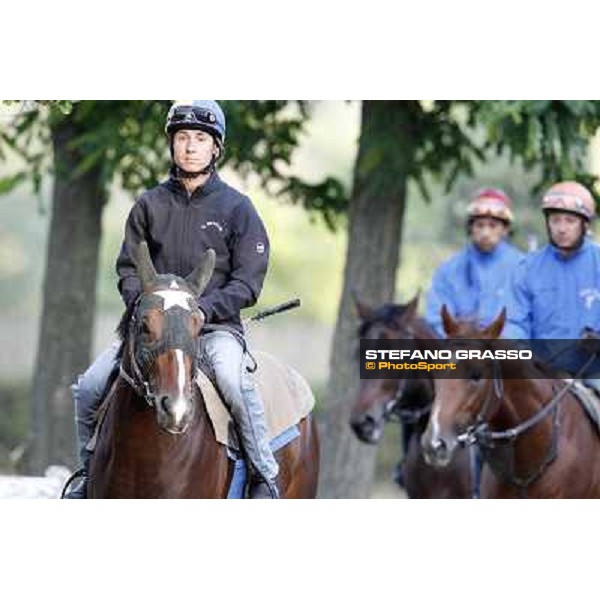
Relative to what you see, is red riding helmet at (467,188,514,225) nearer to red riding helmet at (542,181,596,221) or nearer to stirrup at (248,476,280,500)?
red riding helmet at (542,181,596,221)

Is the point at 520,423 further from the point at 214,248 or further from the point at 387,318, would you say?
the point at 214,248

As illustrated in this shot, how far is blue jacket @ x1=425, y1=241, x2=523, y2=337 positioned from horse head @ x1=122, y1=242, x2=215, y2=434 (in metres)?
4.24

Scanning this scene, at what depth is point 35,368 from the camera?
14.2m

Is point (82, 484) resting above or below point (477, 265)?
below

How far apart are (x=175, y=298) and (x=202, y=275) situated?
0.27m

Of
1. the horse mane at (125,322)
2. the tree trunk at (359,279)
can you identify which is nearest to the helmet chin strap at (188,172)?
the horse mane at (125,322)

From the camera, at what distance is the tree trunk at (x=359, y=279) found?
1357 cm

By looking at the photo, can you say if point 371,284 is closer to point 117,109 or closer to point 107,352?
point 117,109

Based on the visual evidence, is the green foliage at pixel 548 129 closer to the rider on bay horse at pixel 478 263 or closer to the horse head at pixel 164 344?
the rider on bay horse at pixel 478 263

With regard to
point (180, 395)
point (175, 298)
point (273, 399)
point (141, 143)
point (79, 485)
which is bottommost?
point (79, 485)

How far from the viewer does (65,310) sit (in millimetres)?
14312

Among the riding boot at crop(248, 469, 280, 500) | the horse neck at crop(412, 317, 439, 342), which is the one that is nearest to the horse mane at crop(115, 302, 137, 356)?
the riding boot at crop(248, 469, 280, 500)

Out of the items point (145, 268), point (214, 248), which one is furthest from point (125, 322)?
point (214, 248)

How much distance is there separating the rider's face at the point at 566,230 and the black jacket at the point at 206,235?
9.30 feet
